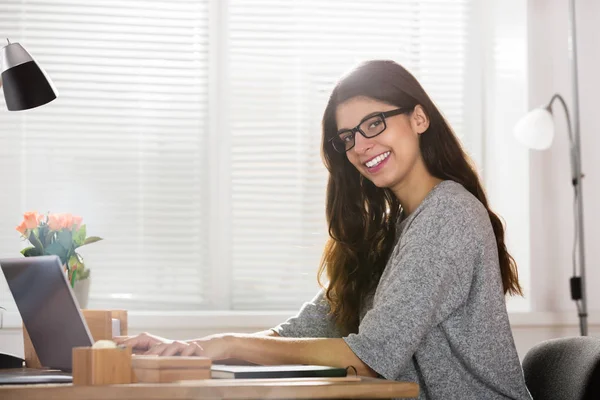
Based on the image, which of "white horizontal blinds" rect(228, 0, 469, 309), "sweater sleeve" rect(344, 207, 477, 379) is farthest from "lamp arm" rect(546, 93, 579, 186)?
"sweater sleeve" rect(344, 207, 477, 379)

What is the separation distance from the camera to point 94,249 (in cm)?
316

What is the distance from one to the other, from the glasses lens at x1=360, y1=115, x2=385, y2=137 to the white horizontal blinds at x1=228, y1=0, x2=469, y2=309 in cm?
138

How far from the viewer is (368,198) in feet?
7.15

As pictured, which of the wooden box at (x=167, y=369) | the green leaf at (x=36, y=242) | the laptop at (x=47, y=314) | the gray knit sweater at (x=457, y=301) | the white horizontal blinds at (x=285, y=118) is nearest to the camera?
the wooden box at (x=167, y=369)

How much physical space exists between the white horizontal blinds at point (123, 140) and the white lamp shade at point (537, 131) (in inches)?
45.7

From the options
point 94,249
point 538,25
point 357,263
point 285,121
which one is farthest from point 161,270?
point 538,25

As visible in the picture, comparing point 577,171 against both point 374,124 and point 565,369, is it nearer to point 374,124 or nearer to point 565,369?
point 374,124

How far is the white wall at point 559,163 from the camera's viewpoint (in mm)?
3240

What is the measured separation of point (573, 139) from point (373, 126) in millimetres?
1551

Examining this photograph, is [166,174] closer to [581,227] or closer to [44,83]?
[44,83]

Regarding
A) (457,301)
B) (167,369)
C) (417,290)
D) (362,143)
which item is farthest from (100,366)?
(362,143)

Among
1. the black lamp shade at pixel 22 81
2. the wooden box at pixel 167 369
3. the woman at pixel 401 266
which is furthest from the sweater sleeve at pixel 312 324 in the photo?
the wooden box at pixel 167 369

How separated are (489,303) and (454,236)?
0.51 ft

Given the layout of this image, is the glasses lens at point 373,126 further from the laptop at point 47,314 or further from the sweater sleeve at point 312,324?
the laptop at point 47,314
